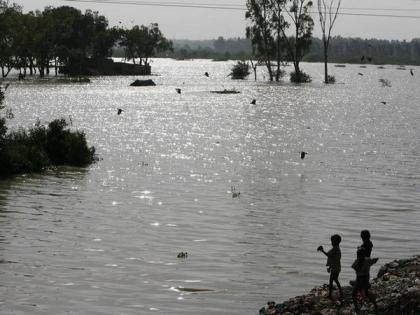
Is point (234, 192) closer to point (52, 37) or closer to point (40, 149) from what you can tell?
point (40, 149)

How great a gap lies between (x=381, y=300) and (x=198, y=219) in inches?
607

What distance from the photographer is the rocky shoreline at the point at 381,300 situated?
47.5 feet

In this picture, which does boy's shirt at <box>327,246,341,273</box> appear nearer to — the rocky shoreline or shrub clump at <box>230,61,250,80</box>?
the rocky shoreline

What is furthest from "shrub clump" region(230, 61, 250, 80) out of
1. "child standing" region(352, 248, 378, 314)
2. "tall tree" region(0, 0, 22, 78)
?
"child standing" region(352, 248, 378, 314)

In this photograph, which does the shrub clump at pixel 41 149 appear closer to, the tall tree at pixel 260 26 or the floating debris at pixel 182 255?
the floating debris at pixel 182 255

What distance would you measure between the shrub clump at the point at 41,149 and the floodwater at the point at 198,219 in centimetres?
93

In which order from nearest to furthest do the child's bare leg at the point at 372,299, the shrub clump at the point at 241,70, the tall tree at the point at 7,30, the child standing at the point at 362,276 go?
the child's bare leg at the point at 372,299
the child standing at the point at 362,276
the tall tree at the point at 7,30
the shrub clump at the point at 241,70

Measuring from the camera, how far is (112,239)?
2609 cm

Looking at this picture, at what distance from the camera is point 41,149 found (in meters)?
42.3

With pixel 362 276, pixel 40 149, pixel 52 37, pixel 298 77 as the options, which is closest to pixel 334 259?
pixel 362 276

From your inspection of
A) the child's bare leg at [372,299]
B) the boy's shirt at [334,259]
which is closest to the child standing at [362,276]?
the child's bare leg at [372,299]

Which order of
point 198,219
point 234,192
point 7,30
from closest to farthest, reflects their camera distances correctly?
1. point 198,219
2. point 234,192
3. point 7,30

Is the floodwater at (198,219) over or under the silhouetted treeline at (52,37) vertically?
under

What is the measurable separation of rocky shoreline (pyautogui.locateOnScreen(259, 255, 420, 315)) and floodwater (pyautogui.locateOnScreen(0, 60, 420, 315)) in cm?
229
